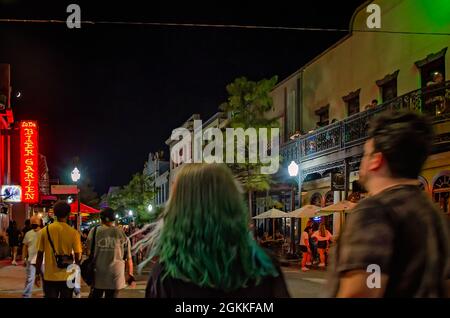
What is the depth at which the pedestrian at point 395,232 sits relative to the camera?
6.77 ft

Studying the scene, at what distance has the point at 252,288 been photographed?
2.39m

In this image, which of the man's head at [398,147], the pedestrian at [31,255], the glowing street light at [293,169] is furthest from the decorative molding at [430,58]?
the man's head at [398,147]

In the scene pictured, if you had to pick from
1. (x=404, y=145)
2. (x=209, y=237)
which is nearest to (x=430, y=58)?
(x=404, y=145)

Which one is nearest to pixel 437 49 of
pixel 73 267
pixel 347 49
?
pixel 347 49

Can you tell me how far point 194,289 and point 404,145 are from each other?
104cm

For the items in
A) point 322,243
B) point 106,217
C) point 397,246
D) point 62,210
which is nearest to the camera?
point 397,246

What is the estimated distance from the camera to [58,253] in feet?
22.1

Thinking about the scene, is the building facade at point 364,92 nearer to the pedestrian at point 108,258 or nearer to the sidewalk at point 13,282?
the sidewalk at point 13,282

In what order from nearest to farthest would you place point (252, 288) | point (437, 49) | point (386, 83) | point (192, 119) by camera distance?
point (252, 288) < point (437, 49) < point (386, 83) < point (192, 119)

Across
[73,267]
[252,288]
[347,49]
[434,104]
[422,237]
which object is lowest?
[73,267]

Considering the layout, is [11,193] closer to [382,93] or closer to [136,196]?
[382,93]
